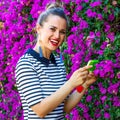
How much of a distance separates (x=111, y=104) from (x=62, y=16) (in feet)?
3.75

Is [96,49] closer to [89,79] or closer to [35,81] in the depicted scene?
[89,79]

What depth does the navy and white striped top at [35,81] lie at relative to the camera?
219 centimetres

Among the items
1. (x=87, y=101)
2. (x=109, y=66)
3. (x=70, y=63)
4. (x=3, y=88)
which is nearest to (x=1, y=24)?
(x=3, y=88)

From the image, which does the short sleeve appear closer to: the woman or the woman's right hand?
the woman

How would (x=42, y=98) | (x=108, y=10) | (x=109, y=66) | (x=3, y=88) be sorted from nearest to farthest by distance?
(x=42, y=98) → (x=109, y=66) → (x=108, y=10) → (x=3, y=88)

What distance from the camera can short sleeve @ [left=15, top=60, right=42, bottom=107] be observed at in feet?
7.16

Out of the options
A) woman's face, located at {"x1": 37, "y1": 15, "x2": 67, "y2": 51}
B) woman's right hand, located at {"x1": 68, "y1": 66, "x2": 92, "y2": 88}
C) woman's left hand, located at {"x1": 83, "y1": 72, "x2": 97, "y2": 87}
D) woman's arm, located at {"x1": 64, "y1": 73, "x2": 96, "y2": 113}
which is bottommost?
woman's arm, located at {"x1": 64, "y1": 73, "x2": 96, "y2": 113}

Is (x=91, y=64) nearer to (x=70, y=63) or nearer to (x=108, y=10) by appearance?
(x=108, y=10)

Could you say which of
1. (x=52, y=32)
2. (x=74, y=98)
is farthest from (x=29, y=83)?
(x=74, y=98)

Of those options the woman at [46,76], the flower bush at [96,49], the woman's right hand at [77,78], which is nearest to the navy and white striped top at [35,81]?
the woman at [46,76]

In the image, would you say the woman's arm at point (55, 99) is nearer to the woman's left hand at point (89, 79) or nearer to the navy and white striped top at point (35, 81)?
the navy and white striped top at point (35, 81)

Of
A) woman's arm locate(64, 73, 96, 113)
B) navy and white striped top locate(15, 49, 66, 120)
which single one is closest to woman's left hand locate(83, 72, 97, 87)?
woman's arm locate(64, 73, 96, 113)

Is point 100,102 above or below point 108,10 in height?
below

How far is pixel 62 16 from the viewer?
236 cm
